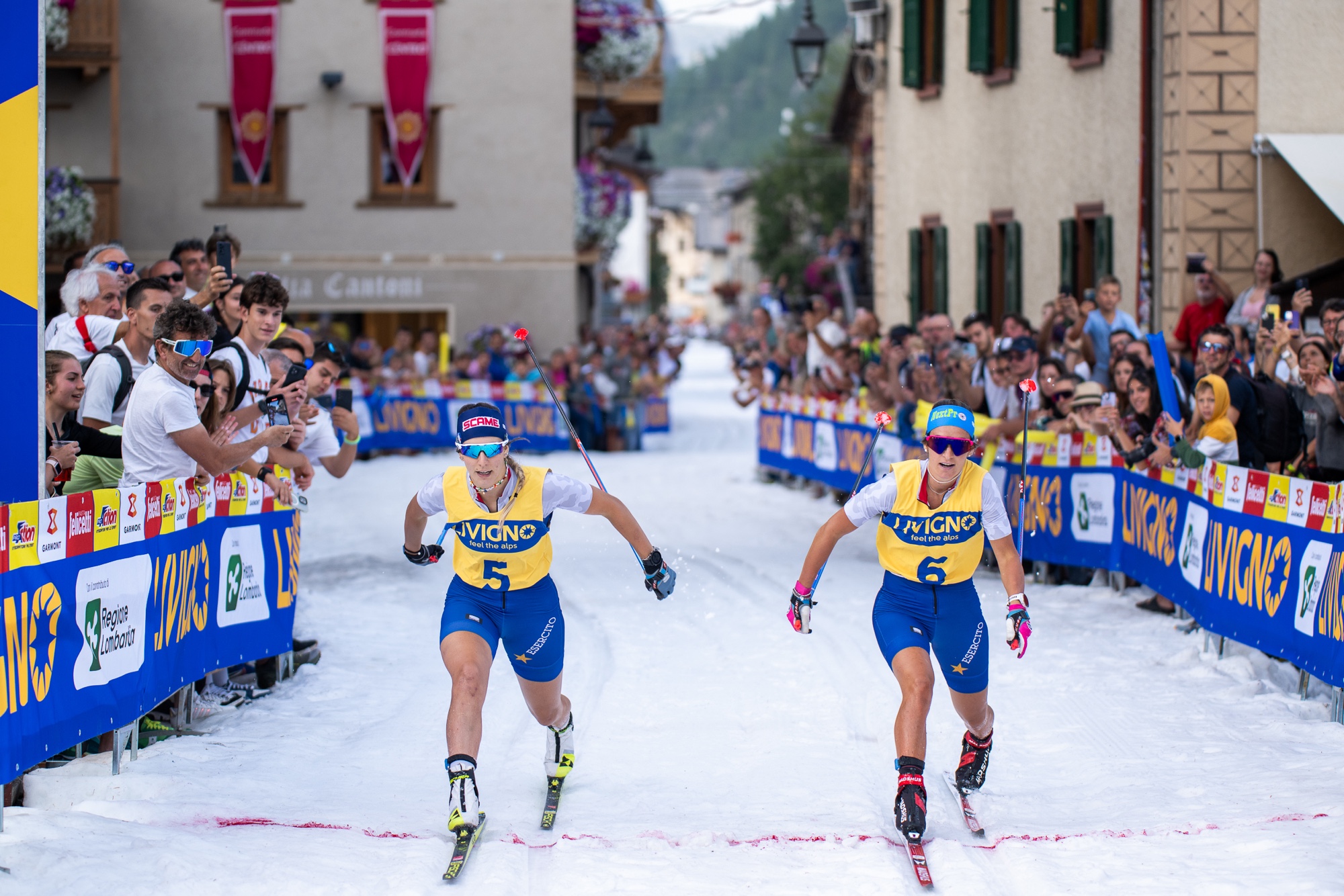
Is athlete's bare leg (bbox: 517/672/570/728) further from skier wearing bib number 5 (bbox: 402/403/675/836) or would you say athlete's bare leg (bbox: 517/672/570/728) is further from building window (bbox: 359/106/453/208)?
building window (bbox: 359/106/453/208)

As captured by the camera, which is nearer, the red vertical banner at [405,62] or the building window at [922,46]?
the building window at [922,46]

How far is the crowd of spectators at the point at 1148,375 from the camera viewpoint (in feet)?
30.9

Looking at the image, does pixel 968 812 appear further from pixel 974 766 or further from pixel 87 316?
pixel 87 316

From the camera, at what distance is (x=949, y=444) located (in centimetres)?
609

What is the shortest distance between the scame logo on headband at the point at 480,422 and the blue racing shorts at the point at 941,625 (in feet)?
5.87

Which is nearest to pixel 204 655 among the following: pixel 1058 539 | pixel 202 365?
pixel 202 365

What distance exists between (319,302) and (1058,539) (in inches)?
695

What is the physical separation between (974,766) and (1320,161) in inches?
395

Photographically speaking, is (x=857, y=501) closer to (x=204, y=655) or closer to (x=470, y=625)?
(x=470, y=625)

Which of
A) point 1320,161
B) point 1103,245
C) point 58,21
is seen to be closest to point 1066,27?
point 1103,245

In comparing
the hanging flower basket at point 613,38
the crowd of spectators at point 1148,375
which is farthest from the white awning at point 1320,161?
the hanging flower basket at point 613,38

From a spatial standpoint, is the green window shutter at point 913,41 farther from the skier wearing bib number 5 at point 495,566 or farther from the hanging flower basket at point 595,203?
the skier wearing bib number 5 at point 495,566


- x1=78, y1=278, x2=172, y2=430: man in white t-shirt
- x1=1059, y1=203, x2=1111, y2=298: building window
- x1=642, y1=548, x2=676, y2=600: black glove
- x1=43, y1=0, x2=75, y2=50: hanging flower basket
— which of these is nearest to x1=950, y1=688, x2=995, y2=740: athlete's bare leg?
x1=642, y1=548, x2=676, y2=600: black glove

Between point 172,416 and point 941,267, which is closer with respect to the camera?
point 172,416
